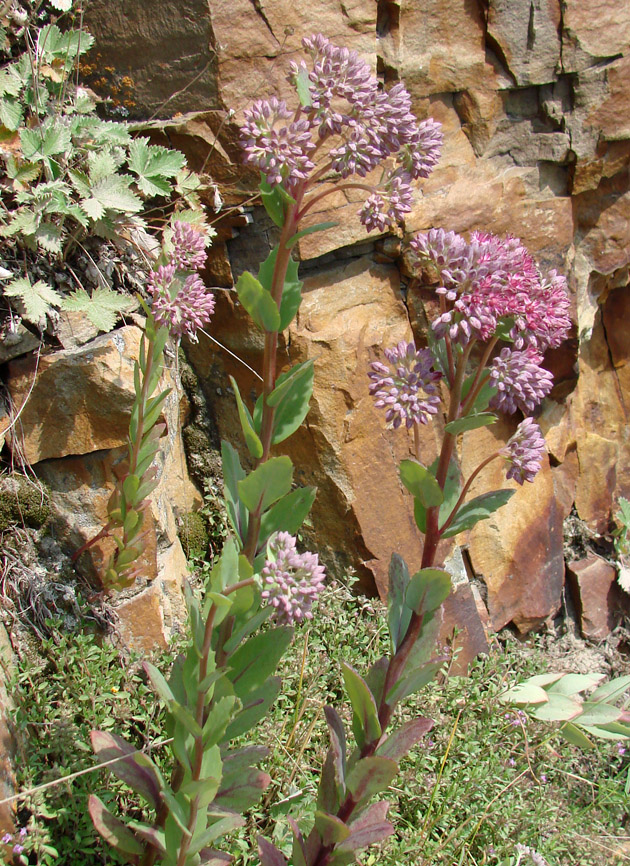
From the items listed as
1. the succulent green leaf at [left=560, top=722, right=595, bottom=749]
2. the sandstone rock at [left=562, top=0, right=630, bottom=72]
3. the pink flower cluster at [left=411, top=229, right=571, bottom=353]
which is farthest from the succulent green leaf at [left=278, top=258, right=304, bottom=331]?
the sandstone rock at [left=562, top=0, right=630, bottom=72]

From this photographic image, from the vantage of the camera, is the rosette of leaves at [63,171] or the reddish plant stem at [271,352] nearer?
the reddish plant stem at [271,352]

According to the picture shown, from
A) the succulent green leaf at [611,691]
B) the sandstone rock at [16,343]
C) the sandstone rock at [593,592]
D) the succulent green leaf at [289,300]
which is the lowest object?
the sandstone rock at [593,592]

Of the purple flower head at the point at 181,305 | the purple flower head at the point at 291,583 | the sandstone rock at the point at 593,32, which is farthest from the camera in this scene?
the sandstone rock at the point at 593,32

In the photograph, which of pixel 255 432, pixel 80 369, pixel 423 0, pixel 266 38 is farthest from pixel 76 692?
pixel 423 0

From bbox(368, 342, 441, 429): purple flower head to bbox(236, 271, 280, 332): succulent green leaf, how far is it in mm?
266

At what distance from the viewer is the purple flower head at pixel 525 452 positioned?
173 centimetres

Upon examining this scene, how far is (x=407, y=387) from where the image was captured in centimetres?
167

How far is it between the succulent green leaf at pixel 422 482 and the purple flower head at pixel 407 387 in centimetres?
11

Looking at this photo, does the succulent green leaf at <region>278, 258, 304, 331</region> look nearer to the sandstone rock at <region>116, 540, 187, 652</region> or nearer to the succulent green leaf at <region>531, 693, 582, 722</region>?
the sandstone rock at <region>116, 540, 187, 652</region>

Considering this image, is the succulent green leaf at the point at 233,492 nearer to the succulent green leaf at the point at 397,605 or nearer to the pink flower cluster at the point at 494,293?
the succulent green leaf at the point at 397,605

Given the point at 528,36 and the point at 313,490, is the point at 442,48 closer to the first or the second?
the point at 528,36

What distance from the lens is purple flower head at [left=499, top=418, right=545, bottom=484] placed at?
1.73 metres

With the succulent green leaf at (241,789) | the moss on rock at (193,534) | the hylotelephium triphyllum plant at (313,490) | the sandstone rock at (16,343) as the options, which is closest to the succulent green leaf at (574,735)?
the hylotelephium triphyllum plant at (313,490)

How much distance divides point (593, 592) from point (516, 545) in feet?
2.50
